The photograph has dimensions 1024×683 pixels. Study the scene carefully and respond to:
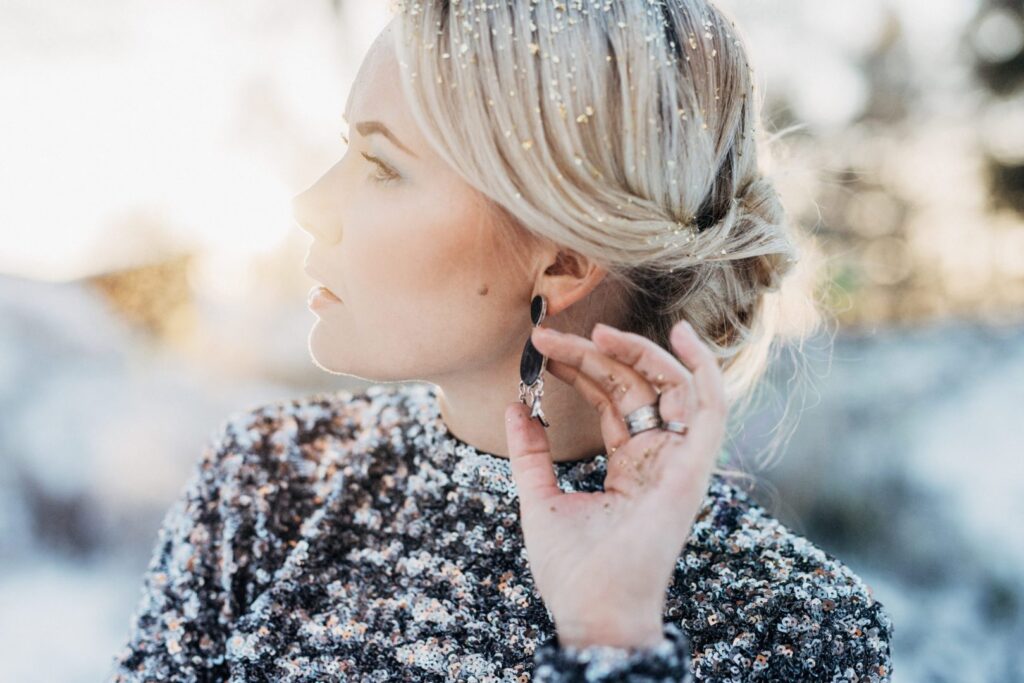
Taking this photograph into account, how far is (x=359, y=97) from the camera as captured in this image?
3.85 ft

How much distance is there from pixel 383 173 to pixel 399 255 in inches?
4.9

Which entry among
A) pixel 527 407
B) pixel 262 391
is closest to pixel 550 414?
pixel 527 407

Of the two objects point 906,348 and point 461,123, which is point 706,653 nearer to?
point 461,123

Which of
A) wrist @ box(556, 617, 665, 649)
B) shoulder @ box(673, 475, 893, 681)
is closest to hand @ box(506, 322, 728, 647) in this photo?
wrist @ box(556, 617, 665, 649)

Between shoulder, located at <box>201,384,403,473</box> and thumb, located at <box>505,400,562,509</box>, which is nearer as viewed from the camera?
thumb, located at <box>505,400,562,509</box>

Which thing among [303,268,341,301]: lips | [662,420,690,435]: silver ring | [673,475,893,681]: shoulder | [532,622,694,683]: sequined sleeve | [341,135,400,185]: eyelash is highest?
[341,135,400,185]: eyelash

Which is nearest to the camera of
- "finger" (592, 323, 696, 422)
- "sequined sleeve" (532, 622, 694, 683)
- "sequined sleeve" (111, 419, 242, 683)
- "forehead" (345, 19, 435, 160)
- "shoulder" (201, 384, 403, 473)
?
"sequined sleeve" (532, 622, 694, 683)

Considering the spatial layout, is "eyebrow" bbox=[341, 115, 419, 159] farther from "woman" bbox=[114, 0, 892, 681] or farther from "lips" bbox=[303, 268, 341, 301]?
"lips" bbox=[303, 268, 341, 301]

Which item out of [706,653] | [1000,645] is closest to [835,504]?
[1000,645]

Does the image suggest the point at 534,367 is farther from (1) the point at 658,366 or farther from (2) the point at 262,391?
(2) the point at 262,391

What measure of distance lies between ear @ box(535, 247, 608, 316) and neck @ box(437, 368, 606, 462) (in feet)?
0.52

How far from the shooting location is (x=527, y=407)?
1172 millimetres

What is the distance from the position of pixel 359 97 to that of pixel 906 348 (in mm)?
2570

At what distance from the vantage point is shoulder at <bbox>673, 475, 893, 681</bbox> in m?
1.16
